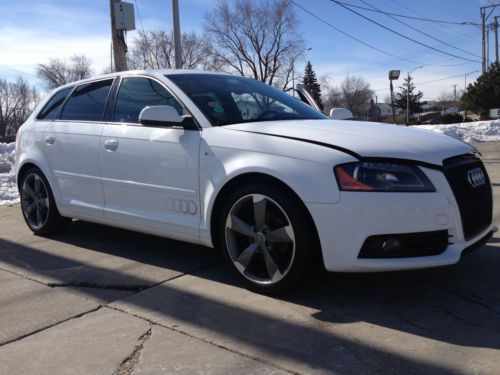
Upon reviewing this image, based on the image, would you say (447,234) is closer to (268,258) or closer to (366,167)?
(366,167)

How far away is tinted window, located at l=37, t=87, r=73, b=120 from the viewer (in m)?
5.26

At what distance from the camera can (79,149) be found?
185 inches

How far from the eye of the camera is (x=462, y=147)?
3.58m

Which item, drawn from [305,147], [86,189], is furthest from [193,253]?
[305,147]

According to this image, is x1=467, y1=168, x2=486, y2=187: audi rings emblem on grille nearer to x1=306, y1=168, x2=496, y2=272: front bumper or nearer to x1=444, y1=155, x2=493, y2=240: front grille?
x1=444, y1=155, x2=493, y2=240: front grille

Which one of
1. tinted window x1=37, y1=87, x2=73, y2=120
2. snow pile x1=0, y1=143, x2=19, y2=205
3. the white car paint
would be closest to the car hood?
the white car paint

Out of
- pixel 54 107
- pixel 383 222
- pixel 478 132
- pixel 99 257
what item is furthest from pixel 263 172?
pixel 478 132

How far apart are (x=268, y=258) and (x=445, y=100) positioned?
133 meters

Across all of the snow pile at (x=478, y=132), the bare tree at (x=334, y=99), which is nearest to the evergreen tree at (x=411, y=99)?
the bare tree at (x=334, y=99)

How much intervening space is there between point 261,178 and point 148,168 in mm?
1081

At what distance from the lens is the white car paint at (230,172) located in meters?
3.07

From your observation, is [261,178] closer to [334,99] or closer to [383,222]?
[383,222]

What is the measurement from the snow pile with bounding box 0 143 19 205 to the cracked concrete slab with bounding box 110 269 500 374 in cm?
541

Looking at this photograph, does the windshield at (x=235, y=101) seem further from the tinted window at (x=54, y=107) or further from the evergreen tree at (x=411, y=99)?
the evergreen tree at (x=411, y=99)
